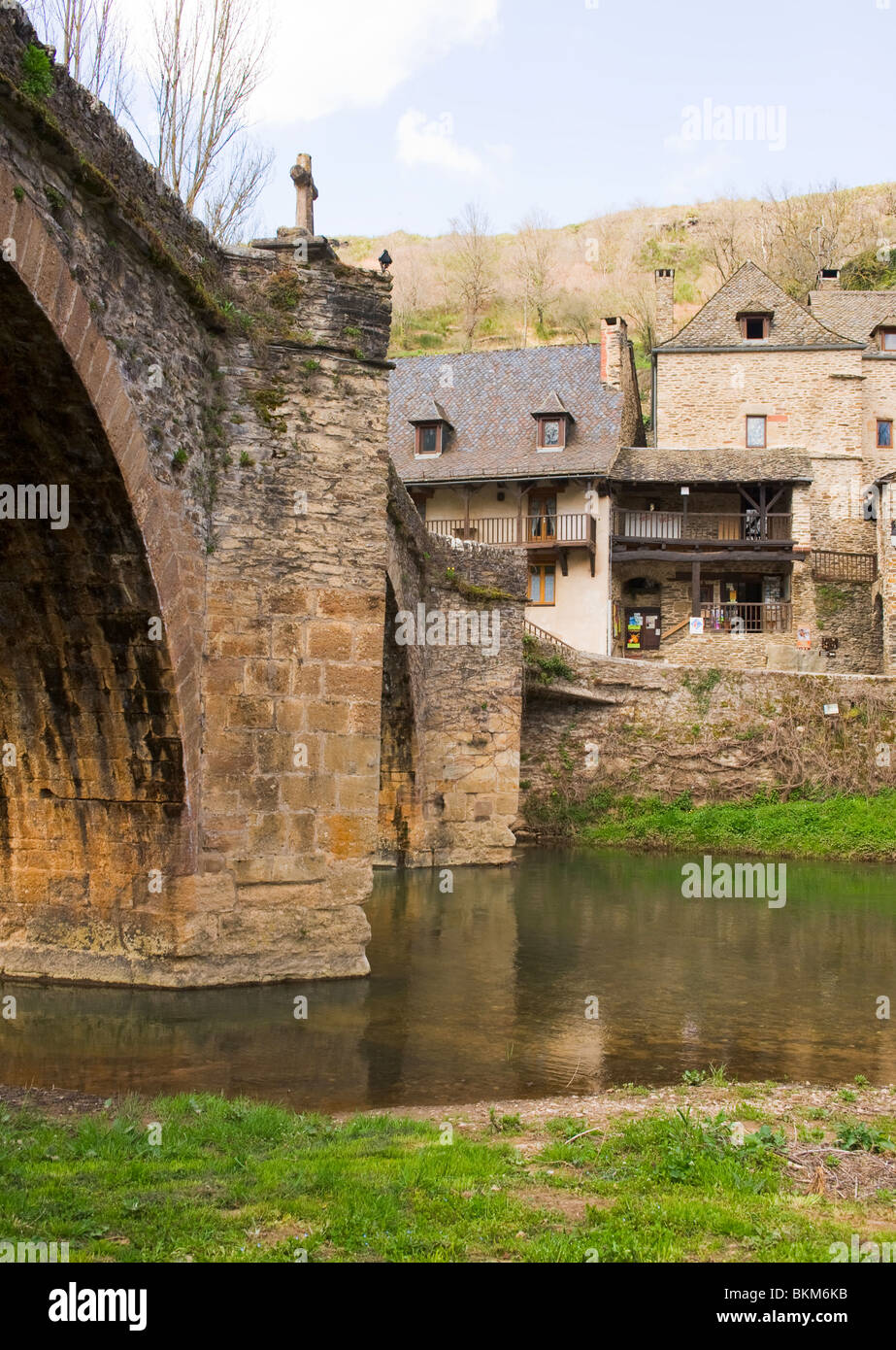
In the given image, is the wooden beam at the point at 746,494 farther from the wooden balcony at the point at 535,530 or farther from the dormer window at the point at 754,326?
the wooden balcony at the point at 535,530

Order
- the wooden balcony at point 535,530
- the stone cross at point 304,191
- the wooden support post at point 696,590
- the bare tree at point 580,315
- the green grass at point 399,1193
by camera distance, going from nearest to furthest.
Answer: the green grass at point 399,1193, the stone cross at point 304,191, the wooden balcony at point 535,530, the wooden support post at point 696,590, the bare tree at point 580,315

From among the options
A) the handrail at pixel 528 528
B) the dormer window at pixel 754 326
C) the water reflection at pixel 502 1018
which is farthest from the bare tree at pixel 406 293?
the water reflection at pixel 502 1018

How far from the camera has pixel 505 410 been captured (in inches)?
1382

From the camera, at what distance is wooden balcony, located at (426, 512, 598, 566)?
107ft

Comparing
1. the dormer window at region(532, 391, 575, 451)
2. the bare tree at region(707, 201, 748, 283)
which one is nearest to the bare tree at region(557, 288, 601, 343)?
the bare tree at region(707, 201, 748, 283)

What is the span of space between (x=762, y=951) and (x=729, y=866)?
8.63 m

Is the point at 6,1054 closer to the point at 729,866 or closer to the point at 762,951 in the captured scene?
the point at 762,951

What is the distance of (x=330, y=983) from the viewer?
10.9 meters

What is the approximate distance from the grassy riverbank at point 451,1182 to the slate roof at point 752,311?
31687 mm

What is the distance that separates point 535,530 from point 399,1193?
28.8 meters

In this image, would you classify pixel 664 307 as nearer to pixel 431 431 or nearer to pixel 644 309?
pixel 431 431

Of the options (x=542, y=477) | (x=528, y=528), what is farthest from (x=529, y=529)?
(x=542, y=477)

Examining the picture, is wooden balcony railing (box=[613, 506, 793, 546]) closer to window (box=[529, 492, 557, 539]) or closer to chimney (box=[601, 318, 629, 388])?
window (box=[529, 492, 557, 539])

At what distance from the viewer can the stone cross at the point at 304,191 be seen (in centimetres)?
1180
